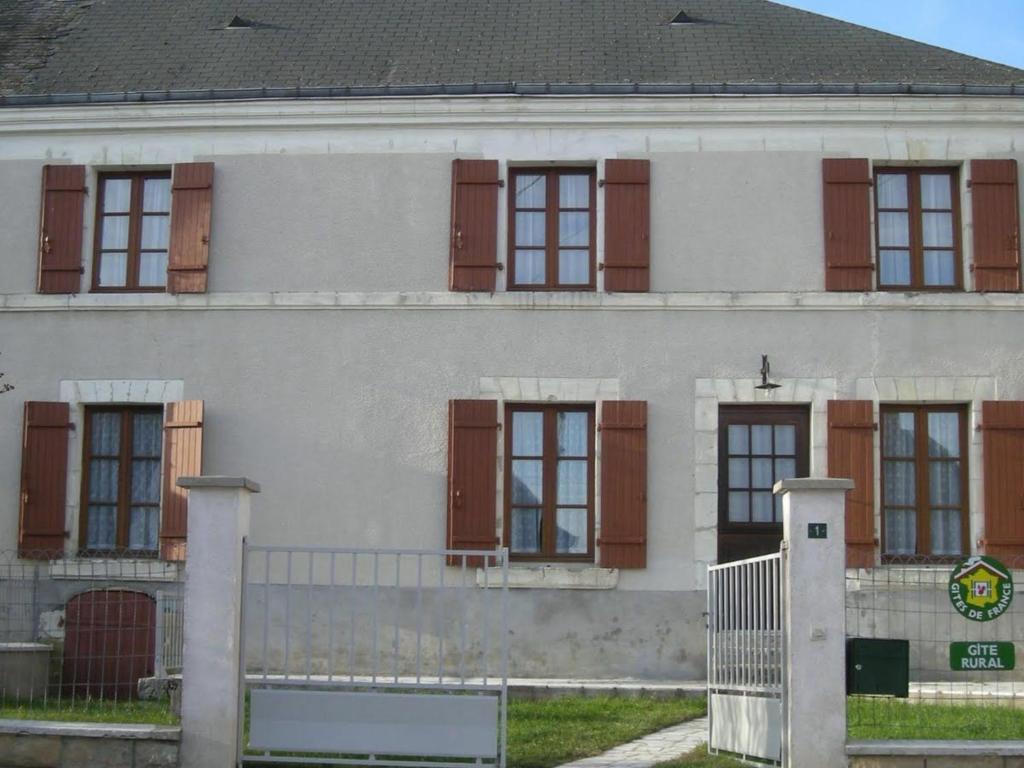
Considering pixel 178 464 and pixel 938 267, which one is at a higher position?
pixel 938 267

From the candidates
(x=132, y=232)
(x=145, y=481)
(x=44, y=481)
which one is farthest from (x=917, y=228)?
(x=44, y=481)

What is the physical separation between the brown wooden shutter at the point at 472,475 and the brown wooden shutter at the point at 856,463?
3.08 metres

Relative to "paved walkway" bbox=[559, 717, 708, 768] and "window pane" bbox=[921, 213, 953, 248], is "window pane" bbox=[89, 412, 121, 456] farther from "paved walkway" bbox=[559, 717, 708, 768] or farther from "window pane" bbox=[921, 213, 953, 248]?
"window pane" bbox=[921, 213, 953, 248]

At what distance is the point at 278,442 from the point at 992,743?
780 cm

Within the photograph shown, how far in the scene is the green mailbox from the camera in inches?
348

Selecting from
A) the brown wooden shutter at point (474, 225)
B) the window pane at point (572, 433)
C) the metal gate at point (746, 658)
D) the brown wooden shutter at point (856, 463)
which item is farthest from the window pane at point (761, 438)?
the metal gate at point (746, 658)

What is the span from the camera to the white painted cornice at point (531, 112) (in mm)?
14562

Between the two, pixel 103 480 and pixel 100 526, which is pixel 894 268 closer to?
pixel 103 480

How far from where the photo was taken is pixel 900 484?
46.8 ft

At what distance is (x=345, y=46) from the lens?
16.3 metres

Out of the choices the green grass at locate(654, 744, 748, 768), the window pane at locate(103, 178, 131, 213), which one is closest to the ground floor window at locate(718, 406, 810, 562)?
the green grass at locate(654, 744, 748, 768)

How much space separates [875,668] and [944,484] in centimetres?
574

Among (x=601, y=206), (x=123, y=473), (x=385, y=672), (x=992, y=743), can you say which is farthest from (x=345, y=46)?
(x=992, y=743)

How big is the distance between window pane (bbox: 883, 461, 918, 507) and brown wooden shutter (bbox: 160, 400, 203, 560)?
634 centimetres
